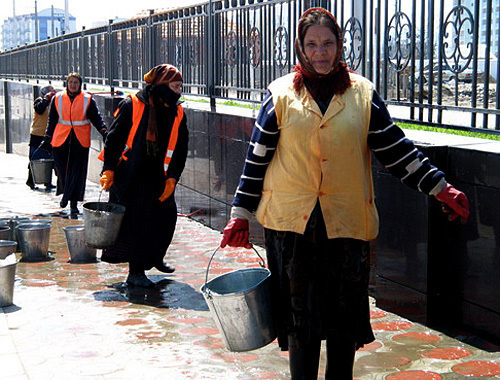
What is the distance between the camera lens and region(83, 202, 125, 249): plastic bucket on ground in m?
6.96

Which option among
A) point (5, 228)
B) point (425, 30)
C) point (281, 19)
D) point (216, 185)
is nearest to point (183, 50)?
point (216, 185)

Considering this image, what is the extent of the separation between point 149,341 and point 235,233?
5.68 ft

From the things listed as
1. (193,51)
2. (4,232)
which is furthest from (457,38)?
(193,51)

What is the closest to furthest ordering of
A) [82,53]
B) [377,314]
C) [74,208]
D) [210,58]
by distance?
1. [377,314]
2. [210,58]
3. [74,208]
4. [82,53]

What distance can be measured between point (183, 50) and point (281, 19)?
292 centimetres

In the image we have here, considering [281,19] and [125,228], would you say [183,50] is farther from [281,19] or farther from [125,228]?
[125,228]

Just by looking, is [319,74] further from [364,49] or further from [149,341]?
[364,49]

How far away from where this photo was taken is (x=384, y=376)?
4.82 metres

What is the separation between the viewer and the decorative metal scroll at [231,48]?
9.49 meters

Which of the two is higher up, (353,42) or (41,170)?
(353,42)

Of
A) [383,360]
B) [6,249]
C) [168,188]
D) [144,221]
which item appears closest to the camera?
[383,360]

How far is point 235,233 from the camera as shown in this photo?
160 inches

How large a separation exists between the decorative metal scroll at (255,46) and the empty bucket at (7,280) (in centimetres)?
345

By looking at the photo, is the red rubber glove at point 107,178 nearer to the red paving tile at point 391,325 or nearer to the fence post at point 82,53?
the red paving tile at point 391,325
